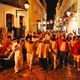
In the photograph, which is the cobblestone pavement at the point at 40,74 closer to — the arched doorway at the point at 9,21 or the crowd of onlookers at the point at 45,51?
the crowd of onlookers at the point at 45,51

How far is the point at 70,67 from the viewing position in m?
17.6

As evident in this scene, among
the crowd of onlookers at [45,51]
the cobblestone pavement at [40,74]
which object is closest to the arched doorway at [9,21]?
the crowd of onlookers at [45,51]

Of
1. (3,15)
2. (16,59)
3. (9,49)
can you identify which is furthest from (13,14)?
(16,59)

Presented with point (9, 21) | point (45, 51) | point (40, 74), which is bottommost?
point (40, 74)

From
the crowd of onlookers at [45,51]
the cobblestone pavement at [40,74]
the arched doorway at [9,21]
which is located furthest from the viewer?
the arched doorway at [9,21]

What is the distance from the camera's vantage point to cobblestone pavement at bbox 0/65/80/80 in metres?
14.2

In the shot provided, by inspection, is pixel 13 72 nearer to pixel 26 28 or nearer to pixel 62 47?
pixel 62 47

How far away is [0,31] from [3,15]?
1.60 m

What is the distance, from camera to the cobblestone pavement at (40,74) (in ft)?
46.5

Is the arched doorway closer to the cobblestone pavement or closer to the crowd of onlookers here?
the crowd of onlookers

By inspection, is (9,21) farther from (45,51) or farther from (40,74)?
(40,74)

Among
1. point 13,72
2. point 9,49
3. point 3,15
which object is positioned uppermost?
point 3,15

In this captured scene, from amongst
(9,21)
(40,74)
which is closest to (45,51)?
(40,74)

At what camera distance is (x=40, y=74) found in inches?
602
